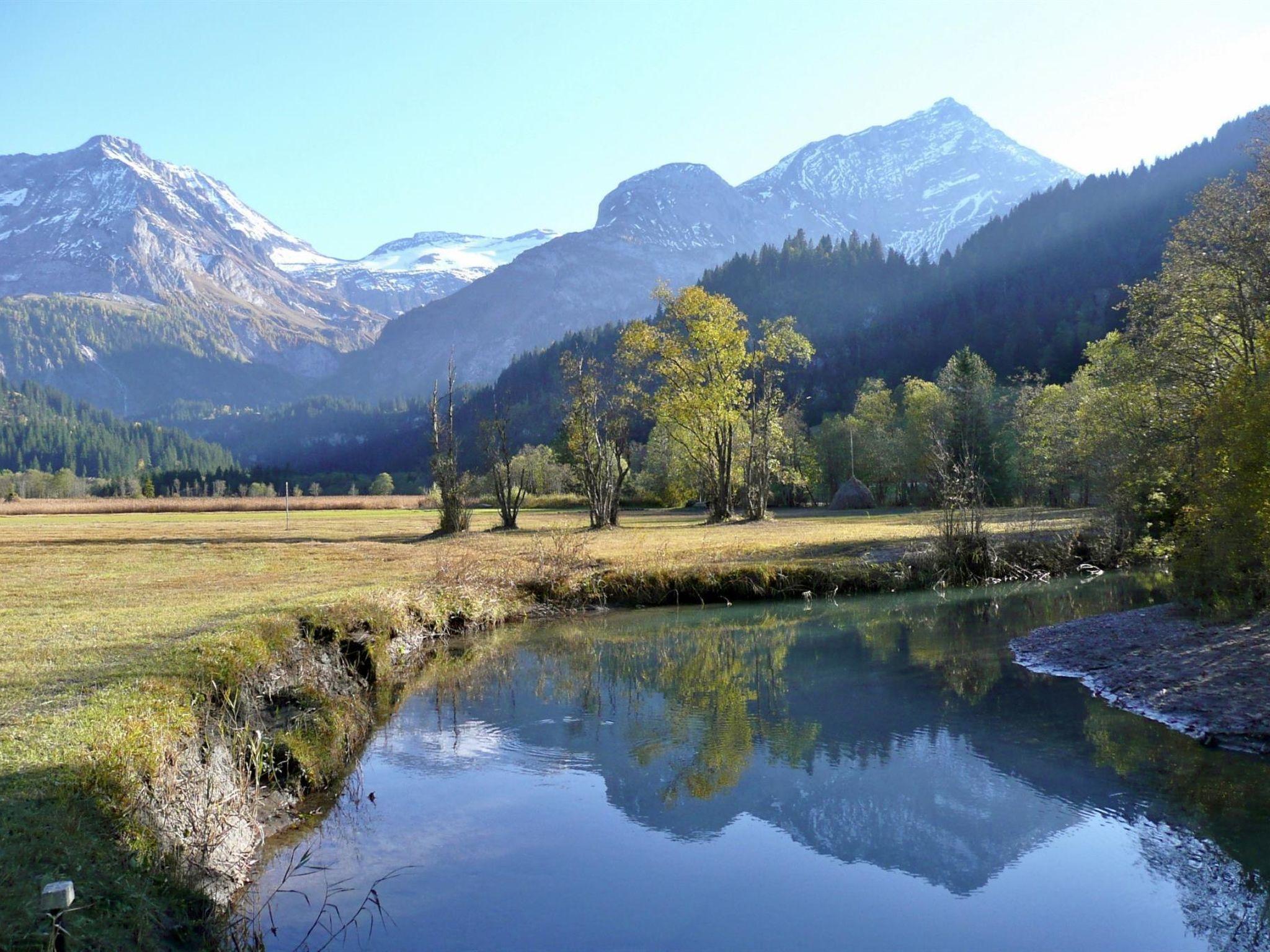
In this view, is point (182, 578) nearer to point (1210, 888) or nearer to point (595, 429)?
point (595, 429)

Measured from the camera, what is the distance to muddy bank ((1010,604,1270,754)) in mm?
13820

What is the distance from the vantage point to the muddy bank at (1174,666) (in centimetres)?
1382

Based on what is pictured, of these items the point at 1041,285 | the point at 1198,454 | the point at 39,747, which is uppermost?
the point at 1041,285

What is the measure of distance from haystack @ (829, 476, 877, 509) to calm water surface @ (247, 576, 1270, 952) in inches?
2045

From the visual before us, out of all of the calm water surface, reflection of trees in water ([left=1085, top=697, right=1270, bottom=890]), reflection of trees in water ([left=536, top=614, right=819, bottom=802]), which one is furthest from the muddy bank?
reflection of trees in water ([left=536, top=614, right=819, bottom=802])

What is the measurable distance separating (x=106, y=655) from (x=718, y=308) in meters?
38.3

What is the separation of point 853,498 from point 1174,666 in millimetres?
54039

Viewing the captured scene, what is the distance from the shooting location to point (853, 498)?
230ft

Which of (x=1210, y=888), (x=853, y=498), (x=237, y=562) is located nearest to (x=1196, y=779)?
(x=1210, y=888)

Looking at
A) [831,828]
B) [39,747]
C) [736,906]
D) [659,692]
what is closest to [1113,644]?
[659,692]

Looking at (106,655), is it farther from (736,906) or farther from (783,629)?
(783,629)

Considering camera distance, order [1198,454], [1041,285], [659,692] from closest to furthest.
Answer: [659,692]
[1198,454]
[1041,285]

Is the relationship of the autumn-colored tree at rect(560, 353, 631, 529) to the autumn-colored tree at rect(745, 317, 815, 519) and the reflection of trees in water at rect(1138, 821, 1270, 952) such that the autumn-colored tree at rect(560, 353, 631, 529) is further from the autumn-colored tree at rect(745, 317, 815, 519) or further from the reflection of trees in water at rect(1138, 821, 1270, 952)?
the reflection of trees in water at rect(1138, 821, 1270, 952)

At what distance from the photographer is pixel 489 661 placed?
2073cm
